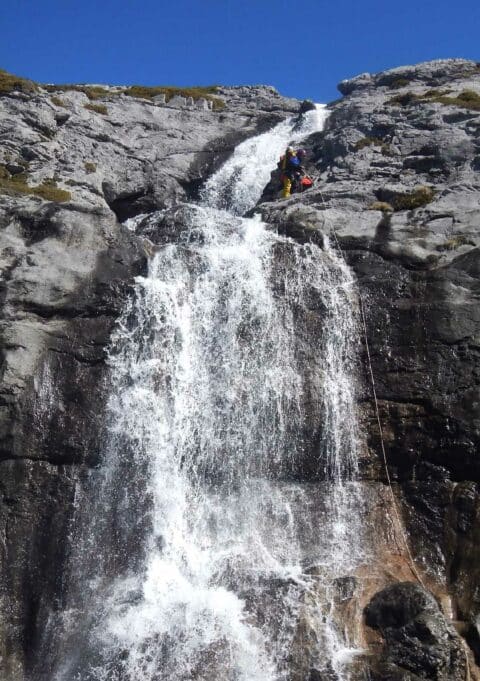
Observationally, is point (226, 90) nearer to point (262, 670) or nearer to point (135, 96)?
point (135, 96)

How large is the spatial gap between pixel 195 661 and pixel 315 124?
29603mm

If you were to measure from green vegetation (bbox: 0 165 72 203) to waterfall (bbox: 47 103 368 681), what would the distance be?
19.0 ft

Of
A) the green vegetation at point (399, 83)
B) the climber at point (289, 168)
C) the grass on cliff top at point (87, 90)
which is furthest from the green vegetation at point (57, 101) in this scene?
the green vegetation at point (399, 83)

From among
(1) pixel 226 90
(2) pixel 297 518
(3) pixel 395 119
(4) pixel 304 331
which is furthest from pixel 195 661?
(1) pixel 226 90

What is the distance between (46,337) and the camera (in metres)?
17.2

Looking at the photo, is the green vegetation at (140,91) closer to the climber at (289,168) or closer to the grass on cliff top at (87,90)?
the grass on cliff top at (87,90)

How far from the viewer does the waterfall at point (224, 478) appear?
42.3 feet

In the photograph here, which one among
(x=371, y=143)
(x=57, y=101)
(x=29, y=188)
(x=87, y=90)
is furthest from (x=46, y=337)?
(x=87, y=90)

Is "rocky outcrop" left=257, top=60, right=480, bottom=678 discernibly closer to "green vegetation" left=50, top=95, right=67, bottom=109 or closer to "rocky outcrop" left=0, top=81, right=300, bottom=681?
"rocky outcrop" left=0, top=81, right=300, bottom=681

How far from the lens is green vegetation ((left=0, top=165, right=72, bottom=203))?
77.0 ft

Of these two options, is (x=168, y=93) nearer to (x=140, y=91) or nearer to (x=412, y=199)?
(x=140, y=91)

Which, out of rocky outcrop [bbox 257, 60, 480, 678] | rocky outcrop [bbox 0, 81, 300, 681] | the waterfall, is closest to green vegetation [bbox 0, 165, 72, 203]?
rocky outcrop [bbox 0, 81, 300, 681]

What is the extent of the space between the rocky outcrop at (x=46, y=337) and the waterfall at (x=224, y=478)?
592mm

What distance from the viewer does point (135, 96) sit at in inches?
1512
